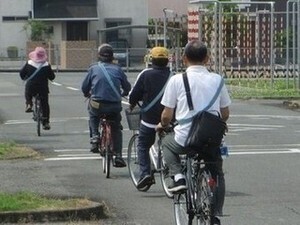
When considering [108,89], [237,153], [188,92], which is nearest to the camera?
→ [188,92]

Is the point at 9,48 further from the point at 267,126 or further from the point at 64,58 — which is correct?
the point at 267,126

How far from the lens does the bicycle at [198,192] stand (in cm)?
825

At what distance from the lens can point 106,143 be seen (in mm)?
13469

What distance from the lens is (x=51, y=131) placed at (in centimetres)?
2091

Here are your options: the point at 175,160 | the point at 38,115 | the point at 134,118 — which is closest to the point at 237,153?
the point at 134,118

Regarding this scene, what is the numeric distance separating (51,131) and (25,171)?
21.9ft

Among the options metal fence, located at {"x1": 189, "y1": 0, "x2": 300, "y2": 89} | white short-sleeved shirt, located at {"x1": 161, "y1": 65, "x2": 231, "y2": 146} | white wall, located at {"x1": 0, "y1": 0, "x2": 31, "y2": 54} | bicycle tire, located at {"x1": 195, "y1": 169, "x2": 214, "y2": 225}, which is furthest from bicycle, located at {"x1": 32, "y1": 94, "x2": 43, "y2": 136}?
white wall, located at {"x1": 0, "y1": 0, "x2": 31, "y2": 54}

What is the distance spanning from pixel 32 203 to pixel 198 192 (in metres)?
2.70

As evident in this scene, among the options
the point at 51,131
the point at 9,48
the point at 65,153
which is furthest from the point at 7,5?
the point at 65,153

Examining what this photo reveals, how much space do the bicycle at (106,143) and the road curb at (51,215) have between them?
10.2 feet

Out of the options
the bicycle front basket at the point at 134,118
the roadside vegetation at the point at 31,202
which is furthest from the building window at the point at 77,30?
the roadside vegetation at the point at 31,202

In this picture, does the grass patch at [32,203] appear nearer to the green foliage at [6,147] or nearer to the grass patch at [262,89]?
the green foliage at [6,147]

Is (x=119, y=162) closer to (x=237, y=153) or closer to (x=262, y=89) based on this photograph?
(x=237, y=153)

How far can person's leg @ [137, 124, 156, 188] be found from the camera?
11.9 meters
